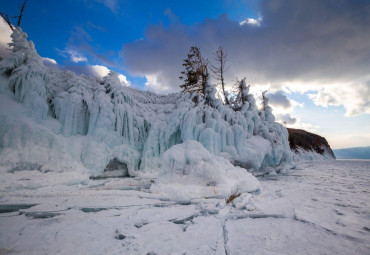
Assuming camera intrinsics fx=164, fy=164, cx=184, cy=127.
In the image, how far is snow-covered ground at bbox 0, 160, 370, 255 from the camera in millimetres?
2385

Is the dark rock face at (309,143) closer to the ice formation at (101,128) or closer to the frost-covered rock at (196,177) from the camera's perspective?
the ice formation at (101,128)

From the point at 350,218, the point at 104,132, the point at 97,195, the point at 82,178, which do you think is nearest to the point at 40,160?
the point at 82,178

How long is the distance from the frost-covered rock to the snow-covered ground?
0.35 m

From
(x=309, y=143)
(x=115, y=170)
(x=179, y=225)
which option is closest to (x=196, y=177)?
(x=179, y=225)

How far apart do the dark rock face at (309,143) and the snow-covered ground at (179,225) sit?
42.3 metres

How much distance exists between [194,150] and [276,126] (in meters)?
9.92

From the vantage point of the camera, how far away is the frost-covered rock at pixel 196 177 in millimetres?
4926

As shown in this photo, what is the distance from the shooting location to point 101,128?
367 inches

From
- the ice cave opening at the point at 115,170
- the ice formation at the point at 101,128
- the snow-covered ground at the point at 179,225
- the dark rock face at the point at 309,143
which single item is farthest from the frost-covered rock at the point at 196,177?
the dark rock face at the point at 309,143

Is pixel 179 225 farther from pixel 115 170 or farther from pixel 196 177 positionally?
pixel 115 170

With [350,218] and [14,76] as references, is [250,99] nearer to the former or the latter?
[350,218]

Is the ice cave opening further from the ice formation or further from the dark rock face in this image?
the dark rock face

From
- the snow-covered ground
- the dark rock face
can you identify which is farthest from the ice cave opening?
the dark rock face

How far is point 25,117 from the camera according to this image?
7309mm
